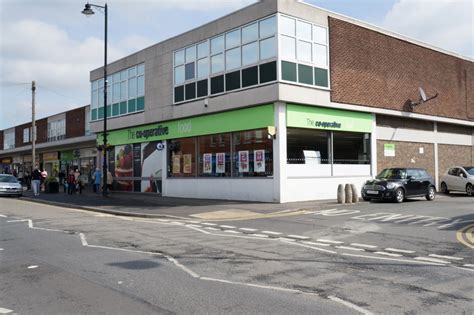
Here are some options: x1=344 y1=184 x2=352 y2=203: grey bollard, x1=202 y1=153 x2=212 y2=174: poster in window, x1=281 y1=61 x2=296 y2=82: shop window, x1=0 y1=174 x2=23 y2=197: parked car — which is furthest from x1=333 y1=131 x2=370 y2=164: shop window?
x1=0 y1=174 x2=23 y2=197: parked car

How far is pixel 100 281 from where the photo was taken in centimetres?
701

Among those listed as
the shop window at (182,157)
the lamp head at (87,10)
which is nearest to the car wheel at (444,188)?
the shop window at (182,157)

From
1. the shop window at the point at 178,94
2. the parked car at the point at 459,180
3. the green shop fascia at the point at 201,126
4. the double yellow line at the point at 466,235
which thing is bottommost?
the double yellow line at the point at 466,235

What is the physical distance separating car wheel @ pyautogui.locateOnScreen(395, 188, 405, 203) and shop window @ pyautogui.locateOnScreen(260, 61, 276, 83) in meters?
7.34

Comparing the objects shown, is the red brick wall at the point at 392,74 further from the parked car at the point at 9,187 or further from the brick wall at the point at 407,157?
the parked car at the point at 9,187

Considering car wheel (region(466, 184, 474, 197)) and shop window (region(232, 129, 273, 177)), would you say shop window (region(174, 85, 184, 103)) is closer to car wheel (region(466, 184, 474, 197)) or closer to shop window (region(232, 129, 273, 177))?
shop window (region(232, 129, 273, 177))

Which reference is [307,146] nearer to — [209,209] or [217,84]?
[217,84]

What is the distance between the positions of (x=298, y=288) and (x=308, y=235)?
5509mm

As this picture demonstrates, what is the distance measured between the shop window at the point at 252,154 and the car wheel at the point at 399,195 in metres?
5.57

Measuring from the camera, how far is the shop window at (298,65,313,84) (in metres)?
21.2

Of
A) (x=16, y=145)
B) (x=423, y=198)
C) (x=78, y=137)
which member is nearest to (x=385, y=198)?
(x=423, y=198)

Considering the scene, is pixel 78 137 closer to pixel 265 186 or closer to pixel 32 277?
pixel 265 186

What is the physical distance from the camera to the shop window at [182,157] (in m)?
25.5

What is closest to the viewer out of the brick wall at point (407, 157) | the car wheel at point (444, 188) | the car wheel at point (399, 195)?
the car wheel at point (399, 195)
